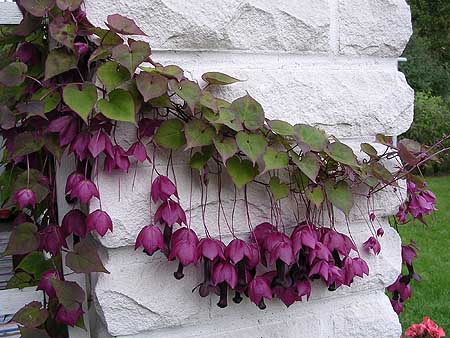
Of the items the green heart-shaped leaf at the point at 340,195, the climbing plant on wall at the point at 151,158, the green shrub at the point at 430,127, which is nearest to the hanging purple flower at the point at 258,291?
the climbing plant on wall at the point at 151,158

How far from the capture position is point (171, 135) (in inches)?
44.1

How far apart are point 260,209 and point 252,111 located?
22cm

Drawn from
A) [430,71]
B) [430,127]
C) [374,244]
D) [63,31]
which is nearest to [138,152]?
[63,31]

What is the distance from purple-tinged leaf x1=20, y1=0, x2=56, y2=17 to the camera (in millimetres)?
1048

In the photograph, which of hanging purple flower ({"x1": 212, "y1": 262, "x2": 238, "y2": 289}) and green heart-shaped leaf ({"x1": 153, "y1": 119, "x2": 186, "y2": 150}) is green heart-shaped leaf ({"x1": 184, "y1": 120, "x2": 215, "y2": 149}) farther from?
hanging purple flower ({"x1": 212, "y1": 262, "x2": 238, "y2": 289})

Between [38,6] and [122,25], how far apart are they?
0.15 meters

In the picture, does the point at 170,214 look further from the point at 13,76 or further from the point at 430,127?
the point at 430,127

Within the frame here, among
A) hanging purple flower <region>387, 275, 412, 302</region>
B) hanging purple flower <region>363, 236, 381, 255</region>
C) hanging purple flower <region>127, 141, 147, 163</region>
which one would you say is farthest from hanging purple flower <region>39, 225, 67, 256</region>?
hanging purple flower <region>387, 275, 412, 302</region>

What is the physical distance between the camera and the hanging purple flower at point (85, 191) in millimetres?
1054

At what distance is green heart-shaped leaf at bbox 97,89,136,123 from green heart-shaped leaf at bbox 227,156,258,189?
208 millimetres

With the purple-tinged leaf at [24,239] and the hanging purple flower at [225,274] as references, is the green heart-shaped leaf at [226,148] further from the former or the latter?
the purple-tinged leaf at [24,239]

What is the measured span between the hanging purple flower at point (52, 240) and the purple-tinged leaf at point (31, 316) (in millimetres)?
115

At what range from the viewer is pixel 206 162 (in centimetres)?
115

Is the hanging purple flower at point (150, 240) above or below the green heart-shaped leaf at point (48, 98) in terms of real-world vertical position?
below
